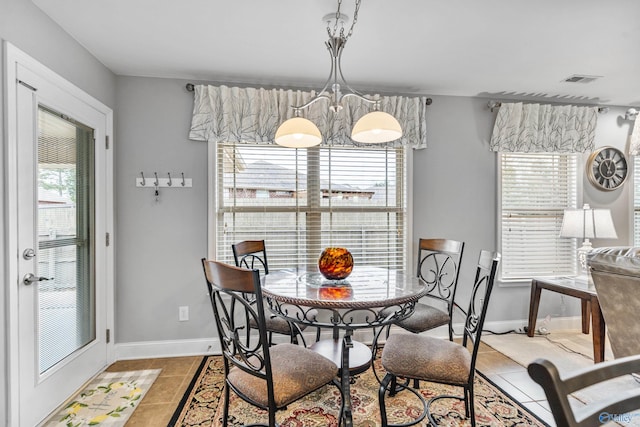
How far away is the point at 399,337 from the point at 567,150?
9.27 ft

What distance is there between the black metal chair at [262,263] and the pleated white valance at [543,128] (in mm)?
2448

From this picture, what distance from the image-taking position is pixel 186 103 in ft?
9.85

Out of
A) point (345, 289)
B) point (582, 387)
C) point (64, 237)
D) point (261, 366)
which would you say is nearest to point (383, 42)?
point (345, 289)

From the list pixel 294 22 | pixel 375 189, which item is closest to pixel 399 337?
pixel 375 189

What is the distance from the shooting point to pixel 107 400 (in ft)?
7.47

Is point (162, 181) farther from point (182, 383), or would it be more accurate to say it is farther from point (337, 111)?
point (337, 111)

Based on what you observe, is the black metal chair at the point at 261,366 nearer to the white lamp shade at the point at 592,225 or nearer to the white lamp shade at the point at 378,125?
the white lamp shade at the point at 378,125

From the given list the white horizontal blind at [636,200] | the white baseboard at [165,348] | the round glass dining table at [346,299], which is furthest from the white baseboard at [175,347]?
the white horizontal blind at [636,200]

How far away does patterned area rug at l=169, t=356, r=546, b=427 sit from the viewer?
2.02 meters

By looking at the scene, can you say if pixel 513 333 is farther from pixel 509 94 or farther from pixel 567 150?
pixel 509 94

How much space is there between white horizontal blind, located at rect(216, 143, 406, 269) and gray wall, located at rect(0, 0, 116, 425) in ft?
3.41

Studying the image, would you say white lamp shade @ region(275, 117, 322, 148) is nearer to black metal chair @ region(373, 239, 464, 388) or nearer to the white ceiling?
the white ceiling

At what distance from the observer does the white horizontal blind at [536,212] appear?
350cm

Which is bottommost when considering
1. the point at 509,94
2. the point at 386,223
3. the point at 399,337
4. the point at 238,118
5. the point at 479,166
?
the point at 399,337
